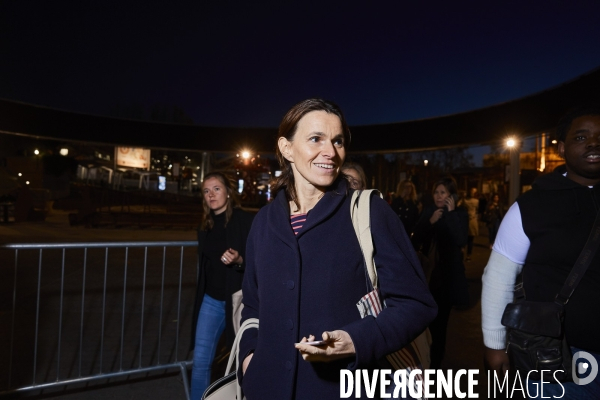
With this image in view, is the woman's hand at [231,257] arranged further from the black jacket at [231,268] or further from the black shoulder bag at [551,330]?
the black shoulder bag at [551,330]

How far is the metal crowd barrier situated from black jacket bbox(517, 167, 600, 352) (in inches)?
132

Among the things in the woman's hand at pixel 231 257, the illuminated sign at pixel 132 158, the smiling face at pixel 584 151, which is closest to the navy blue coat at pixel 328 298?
→ the smiling face at pixel 584 151

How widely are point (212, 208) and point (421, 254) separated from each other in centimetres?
209

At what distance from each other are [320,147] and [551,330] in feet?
4.37

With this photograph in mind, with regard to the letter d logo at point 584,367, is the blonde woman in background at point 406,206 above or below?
above

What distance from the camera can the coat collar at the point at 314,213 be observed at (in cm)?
184

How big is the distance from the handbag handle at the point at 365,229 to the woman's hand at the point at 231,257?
210 cm

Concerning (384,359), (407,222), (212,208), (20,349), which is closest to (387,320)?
(384,359)

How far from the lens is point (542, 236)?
2229mm

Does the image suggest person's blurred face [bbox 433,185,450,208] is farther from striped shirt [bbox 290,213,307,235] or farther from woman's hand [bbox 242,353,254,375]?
woman's hand [bbox 242,353,254,375]

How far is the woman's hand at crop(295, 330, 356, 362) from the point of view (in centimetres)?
151

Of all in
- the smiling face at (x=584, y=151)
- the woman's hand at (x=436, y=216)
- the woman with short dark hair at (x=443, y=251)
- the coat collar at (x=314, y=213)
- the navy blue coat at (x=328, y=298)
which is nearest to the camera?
the navy blue coat at (x=328, y=298)

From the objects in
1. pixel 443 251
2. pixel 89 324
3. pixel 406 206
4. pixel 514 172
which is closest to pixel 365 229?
pixel 443 251

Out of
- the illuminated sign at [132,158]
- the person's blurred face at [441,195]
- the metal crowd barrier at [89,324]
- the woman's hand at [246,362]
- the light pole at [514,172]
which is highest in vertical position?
the illuminated sign at [132,158]
